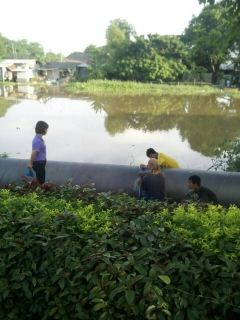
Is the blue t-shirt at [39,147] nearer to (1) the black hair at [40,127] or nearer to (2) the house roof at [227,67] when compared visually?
(1) the black hair at [40,127]

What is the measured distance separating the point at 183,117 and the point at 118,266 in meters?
17.0

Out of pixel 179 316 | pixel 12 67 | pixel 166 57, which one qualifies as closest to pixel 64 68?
pixel 12 67

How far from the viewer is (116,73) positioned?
38.8 meters

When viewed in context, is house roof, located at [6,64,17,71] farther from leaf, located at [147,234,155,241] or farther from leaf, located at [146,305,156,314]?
leaf, located at [146,305,156,314]

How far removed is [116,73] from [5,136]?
88.3ft

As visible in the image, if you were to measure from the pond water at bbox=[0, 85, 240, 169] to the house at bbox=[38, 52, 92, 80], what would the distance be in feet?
88.1

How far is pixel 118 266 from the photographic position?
1874 mm

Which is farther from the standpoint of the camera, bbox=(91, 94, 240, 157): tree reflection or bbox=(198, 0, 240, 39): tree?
bbox=(91, 94, 240, 157): tree reflection

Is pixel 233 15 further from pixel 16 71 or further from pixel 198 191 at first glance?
pixel 16 71

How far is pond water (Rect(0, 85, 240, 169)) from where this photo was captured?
426 inches

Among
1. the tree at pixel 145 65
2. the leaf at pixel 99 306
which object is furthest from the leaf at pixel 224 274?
the tree at pixel 145 65

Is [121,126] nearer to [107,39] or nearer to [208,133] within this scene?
[208,133]

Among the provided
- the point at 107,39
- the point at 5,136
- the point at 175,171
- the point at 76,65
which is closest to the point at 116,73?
the point at 107,39

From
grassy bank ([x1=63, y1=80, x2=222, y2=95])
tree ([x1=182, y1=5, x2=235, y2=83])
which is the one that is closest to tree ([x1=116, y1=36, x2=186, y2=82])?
grassy bank ([x1=63, y1=80, x2=222, y2=95])
